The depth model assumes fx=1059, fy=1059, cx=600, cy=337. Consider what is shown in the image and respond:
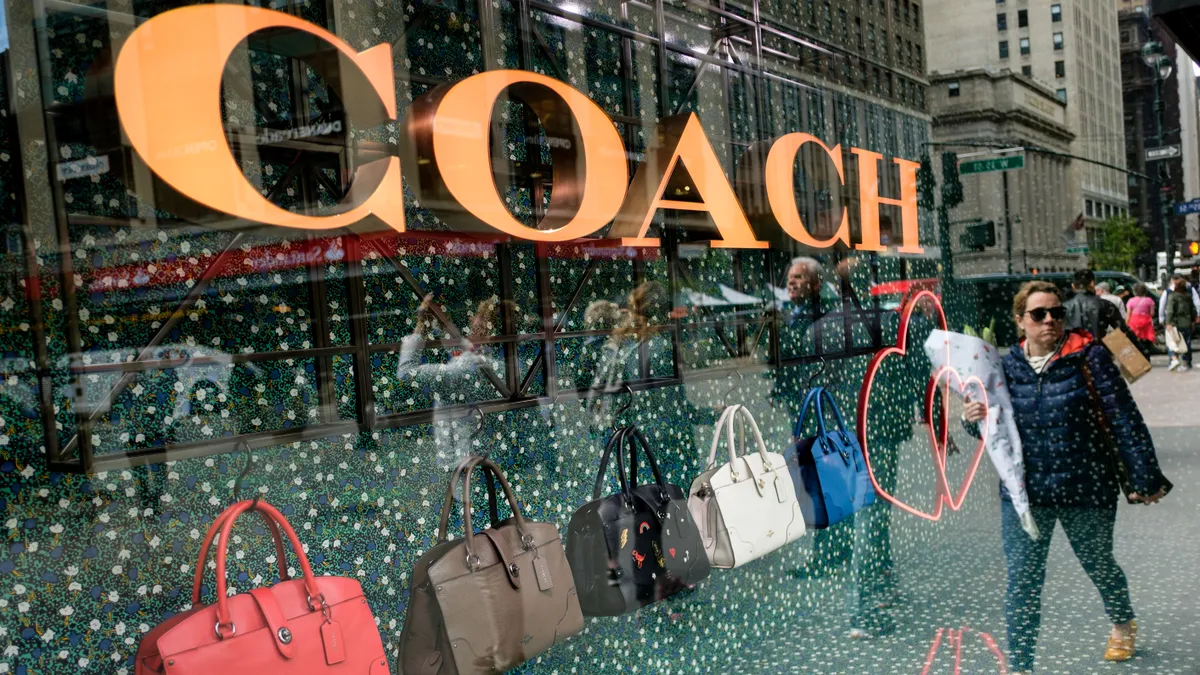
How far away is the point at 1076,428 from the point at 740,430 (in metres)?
1.47

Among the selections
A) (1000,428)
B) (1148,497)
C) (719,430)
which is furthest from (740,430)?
(1148,497)

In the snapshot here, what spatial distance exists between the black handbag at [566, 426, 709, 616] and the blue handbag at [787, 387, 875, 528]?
2.65 ft

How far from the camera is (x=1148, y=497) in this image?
4277mm

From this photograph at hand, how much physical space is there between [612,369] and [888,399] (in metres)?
1.81

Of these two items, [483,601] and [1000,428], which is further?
[1000,428]

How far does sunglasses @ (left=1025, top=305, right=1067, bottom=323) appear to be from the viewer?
13.5 ft

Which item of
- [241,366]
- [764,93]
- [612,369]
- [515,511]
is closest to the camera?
[241,366]

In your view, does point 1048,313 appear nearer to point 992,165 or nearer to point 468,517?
point 992,165

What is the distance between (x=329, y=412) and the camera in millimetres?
2359

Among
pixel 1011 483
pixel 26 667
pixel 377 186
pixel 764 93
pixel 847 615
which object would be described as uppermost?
pixel 764 93

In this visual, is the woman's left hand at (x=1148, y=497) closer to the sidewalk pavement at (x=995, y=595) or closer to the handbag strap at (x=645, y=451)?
the sidewalk pavement at (x=995, y=595)

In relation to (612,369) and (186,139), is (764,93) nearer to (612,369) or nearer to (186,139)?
(612,369)

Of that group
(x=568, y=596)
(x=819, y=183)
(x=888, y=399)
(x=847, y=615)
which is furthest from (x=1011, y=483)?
(x=568, y=596)

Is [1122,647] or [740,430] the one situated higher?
[740,430]
